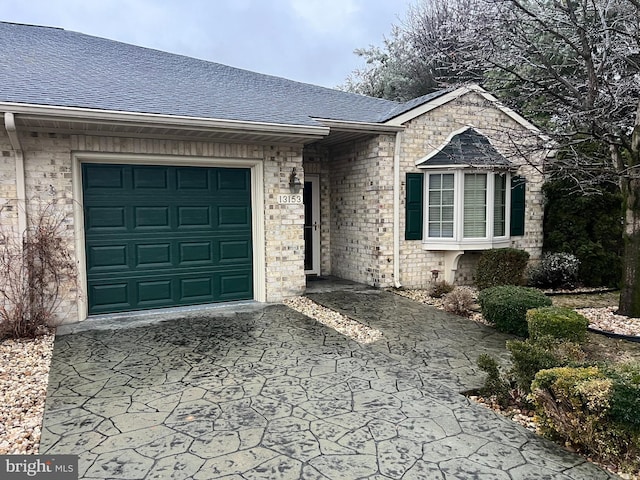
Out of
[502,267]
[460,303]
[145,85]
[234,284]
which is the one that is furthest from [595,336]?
[145,85]

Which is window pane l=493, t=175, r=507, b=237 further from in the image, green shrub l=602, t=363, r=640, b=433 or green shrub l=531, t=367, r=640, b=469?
green shrub l=602, t=363, r=640, b=433

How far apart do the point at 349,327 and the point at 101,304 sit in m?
3.66

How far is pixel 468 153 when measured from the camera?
8.52 m

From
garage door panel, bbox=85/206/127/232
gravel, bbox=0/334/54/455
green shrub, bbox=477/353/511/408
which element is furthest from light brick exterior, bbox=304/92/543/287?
gravel, bbox=0/334/54/455

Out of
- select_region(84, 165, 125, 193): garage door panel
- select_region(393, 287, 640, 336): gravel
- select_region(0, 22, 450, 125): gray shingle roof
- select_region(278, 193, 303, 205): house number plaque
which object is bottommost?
select_region(393, 287, 640, 336): gravel

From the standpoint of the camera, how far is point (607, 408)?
2.79 metres

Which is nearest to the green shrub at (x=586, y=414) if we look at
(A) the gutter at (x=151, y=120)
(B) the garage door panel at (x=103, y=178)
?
(A) the gutter at (x=151, y=120)

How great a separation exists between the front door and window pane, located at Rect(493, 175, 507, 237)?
3.66 meters

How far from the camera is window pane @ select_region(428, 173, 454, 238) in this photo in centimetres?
858

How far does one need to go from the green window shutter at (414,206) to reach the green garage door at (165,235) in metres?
3.09

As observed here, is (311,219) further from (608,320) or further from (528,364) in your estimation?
(528,364)

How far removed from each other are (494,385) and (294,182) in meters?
4.76

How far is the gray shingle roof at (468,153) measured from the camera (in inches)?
329

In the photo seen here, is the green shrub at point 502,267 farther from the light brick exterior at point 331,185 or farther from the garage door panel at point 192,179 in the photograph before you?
the garage door panel at point 192,179
